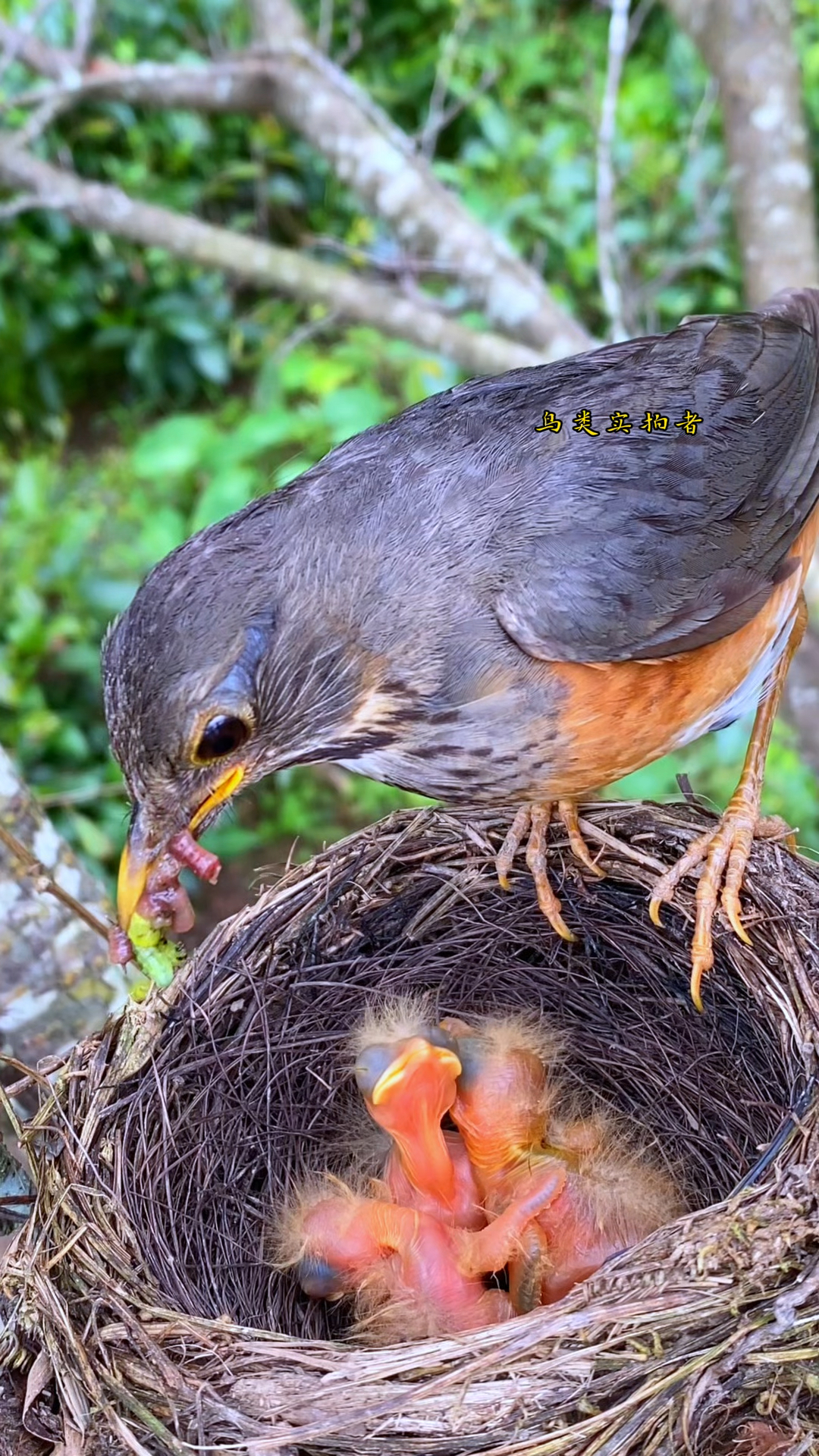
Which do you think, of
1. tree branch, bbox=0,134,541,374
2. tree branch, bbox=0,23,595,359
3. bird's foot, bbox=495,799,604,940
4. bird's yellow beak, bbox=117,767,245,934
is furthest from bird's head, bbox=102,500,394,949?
tree branch, bbox=0,134,541,374

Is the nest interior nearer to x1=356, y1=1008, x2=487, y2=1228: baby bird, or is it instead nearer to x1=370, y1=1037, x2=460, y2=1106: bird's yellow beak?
x1=356, y1=1008, x2=487, y2=1228: baby bird

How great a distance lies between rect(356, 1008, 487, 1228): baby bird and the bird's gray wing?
0.79m

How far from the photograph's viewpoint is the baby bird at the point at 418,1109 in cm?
205

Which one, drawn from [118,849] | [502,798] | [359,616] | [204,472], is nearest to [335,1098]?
[502,798]

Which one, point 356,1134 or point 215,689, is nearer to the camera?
point 215,689

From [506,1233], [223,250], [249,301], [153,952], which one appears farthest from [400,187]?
[506,1233]

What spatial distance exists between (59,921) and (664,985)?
1.18 metres

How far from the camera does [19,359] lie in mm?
6082

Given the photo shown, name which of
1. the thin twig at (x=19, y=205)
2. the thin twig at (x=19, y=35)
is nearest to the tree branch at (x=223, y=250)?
→ the thin twig at (x=19, y=205)

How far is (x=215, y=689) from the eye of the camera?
5.34 feet

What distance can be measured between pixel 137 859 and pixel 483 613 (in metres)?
0.67

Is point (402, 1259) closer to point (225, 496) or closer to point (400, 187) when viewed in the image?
point (225, 496)

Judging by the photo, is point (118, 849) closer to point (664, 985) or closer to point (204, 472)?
point (204, 472)

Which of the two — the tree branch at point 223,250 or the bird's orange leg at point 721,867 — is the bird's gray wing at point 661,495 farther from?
the tree branch at point 223,250
